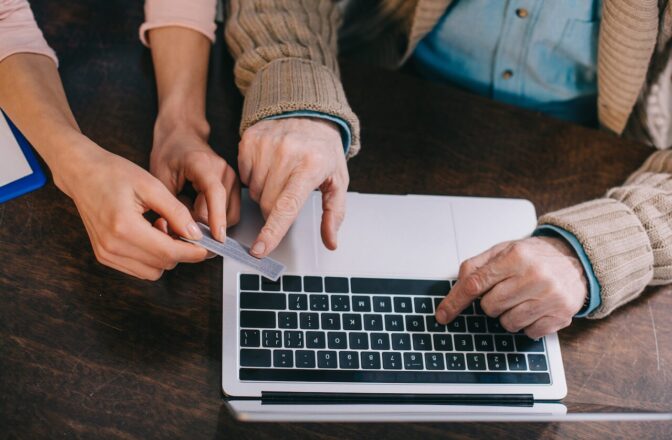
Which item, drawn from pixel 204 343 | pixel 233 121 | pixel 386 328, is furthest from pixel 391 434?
pixel 233 121

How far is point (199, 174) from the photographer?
702 millimetres

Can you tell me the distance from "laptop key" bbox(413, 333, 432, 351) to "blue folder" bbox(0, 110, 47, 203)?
0.49 meters

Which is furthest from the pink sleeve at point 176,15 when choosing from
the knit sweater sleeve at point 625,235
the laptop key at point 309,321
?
the knit sweater sleeve at point 625,235

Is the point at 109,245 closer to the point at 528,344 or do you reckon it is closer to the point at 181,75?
the point at 181,75

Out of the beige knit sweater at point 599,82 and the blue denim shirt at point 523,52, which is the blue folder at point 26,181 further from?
the blue denim shirt at point 523,52

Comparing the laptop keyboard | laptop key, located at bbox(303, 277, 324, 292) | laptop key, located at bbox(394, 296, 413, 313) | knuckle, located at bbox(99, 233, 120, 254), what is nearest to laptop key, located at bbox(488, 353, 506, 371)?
the laptop keyboard

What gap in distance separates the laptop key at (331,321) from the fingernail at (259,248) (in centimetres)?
10

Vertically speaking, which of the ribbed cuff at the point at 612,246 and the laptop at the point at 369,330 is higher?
the ribbed cuff at the point at 612,246

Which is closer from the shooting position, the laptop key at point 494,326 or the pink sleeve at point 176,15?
the laptop key at point 494,326

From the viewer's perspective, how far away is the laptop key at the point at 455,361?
69 cm

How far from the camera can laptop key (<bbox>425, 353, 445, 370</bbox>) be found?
2.24 feet

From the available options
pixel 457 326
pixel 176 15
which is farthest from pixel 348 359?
pixel 176 15

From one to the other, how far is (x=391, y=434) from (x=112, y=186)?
394mm

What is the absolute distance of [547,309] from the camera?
0.71 m
